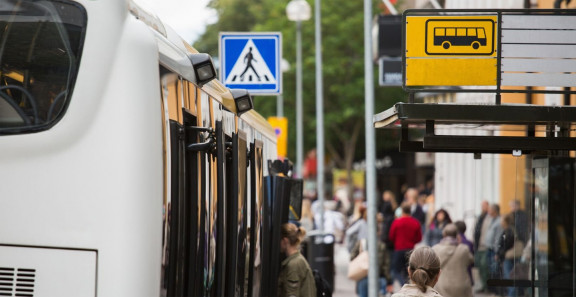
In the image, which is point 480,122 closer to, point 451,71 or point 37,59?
point 451,71

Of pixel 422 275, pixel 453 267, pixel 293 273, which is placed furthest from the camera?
pixel 453 267

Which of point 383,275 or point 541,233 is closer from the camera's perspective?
point 541,233

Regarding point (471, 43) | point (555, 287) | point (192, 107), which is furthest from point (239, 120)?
point (555, 287)

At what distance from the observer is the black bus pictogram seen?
8.70m

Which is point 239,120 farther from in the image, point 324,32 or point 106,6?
point 324,32

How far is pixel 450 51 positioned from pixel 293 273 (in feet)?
8.42

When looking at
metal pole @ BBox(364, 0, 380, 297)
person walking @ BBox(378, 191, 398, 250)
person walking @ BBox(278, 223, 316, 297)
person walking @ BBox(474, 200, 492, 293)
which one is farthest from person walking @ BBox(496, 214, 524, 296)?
person walking @ BBox(378, 191, 398, 250)

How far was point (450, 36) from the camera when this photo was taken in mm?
8703

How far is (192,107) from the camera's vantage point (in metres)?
6.17

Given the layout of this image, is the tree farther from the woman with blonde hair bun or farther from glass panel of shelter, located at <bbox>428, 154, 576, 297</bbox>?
the woman with blonde hair bun

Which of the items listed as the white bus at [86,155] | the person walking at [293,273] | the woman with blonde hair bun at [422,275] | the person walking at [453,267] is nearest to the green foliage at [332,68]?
the person walking at [453,267]

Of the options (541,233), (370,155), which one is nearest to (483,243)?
(370,155)

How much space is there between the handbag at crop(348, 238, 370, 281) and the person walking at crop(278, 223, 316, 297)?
17.4ft

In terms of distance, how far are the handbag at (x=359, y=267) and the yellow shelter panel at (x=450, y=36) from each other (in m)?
6.95
